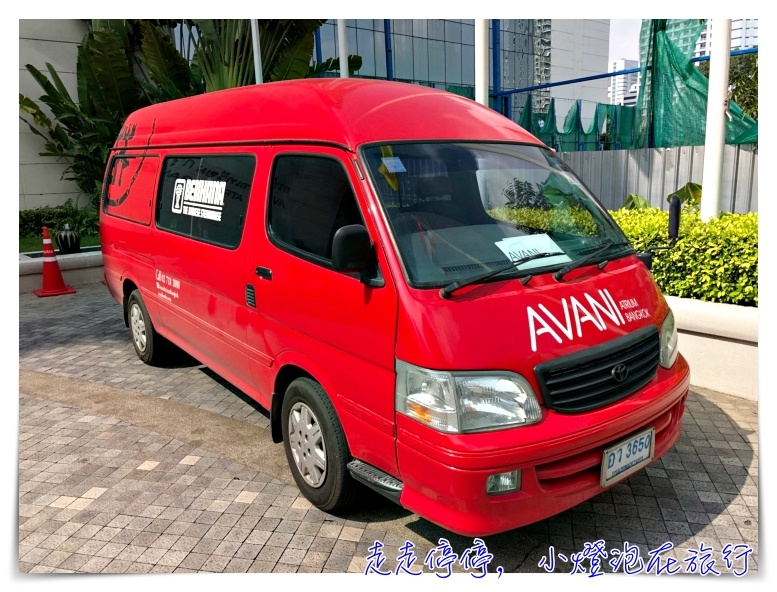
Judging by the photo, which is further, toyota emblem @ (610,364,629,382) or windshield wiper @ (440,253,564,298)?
toyota emblem @ (610,364,629,382)

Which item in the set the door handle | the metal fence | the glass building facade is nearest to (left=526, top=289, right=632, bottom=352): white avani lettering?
the door handle

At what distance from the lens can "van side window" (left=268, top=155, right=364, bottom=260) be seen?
3.31 metres

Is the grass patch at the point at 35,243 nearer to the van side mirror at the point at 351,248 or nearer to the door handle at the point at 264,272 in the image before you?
the door handle at the point at 264,272

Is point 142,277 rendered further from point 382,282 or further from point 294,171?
point 382,282

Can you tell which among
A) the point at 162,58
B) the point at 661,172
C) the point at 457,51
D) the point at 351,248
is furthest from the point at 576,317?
the point at 457,51

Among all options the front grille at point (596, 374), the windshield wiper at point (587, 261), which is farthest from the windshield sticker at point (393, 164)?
the front grille at point (596, 374)

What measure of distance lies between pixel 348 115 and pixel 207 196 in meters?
1.63

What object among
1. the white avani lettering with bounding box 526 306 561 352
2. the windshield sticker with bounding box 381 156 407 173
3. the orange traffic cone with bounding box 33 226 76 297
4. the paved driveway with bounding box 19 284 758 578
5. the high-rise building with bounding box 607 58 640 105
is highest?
the high-rise building with bounding box 607 58 640 105

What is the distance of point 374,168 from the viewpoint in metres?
3.21

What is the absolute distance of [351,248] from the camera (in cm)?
289

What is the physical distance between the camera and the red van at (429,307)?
2742mm

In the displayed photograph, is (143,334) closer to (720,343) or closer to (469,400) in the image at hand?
(469,400)

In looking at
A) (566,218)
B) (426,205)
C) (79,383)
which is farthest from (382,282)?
(79,383)

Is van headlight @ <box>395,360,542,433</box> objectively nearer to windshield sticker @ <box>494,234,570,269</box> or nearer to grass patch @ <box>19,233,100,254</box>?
windshield sticker @ <box>494,234,570,269</box>
